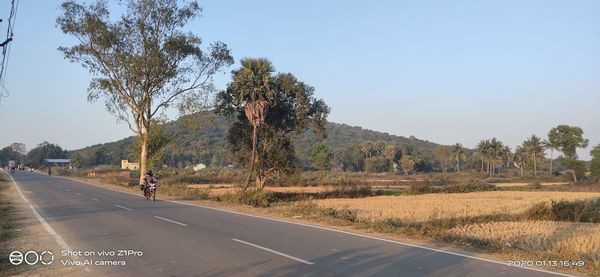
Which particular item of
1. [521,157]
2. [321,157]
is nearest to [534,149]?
[521,157]

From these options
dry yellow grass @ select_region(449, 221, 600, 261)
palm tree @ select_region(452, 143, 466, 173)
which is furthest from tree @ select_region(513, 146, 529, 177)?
dry yellow grass @ select_region(449, 221, 600, 261)

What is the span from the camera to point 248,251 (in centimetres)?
1160

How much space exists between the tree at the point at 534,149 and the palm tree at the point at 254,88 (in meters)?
96.1

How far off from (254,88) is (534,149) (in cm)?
10069

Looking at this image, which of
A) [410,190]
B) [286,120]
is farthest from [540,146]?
[286,120]

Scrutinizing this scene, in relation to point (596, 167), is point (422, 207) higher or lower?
lower

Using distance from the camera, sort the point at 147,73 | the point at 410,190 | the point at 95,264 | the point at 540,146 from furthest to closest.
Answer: the point at 540,146 < the point at 410,190 < the point at 147,73 < the point at 95,264

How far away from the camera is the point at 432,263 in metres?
10.6

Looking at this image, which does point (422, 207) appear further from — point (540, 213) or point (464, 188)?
point (464, 188)

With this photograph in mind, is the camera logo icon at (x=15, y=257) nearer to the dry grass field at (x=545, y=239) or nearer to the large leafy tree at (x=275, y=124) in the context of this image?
the dry grass field at (x=545, y=239)

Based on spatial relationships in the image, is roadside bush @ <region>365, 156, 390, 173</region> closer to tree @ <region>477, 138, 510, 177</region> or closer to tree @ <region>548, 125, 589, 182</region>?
tree @ <region>477, 138, 510, 177</region>

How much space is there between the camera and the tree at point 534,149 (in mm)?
118750

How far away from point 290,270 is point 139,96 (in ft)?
121

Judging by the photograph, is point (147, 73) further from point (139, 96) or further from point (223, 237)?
point (223, 237)
